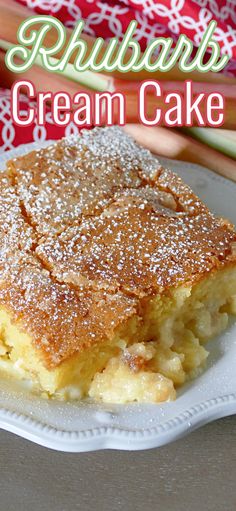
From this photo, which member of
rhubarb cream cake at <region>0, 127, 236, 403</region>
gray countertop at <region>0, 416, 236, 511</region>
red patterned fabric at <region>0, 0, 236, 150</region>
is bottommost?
gray countertop at <region>0, 416, 236, 511</region>

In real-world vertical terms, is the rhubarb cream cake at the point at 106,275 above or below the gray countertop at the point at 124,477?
above

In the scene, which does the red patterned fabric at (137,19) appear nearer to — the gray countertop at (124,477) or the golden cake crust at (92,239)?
the golden cake crust at (92,239)

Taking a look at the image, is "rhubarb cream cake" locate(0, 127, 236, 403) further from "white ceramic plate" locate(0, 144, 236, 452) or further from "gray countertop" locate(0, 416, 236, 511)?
"gray countertop" locate(0, 416, 236, 511)

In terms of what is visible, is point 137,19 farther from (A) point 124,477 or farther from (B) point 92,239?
(A) point 124,477

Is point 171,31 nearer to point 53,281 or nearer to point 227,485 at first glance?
point 53,281

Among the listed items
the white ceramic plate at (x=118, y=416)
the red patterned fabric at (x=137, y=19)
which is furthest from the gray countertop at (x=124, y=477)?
the red patterned fabric at (x=137, y=19)

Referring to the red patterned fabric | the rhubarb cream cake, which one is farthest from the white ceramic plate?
the red patterned fabric

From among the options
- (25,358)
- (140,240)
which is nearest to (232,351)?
(140,240)
